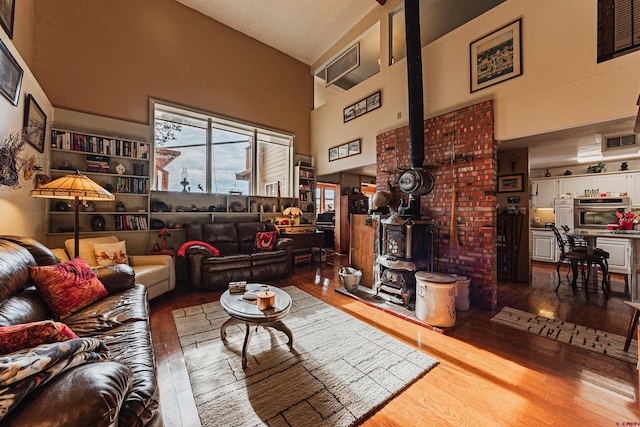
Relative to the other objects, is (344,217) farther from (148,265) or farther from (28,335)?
(28,335)

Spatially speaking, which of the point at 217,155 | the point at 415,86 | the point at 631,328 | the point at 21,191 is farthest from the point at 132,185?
the point at 631,328

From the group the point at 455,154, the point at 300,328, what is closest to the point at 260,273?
the point at 300,328

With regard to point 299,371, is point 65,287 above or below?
above

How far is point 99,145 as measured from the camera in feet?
12.0

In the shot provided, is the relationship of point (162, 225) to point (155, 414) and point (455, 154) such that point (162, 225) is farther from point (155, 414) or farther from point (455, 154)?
point (455, 154)

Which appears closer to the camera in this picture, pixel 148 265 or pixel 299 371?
pixel 299 371

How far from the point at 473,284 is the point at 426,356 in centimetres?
163

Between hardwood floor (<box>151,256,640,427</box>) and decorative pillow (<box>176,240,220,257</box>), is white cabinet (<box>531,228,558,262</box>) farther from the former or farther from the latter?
decorative pillow (<box>176,240,220,257</box>)

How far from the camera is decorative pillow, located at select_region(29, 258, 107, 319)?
A: 5.56ft

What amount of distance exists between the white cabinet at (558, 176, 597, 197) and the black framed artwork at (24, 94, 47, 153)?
932 cm

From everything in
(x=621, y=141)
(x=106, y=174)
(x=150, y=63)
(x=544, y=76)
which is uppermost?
(x=150, y=63)

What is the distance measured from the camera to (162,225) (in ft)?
13.9

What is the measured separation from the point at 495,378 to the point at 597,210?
6.09 m

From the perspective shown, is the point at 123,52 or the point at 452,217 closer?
the point at 452,217
